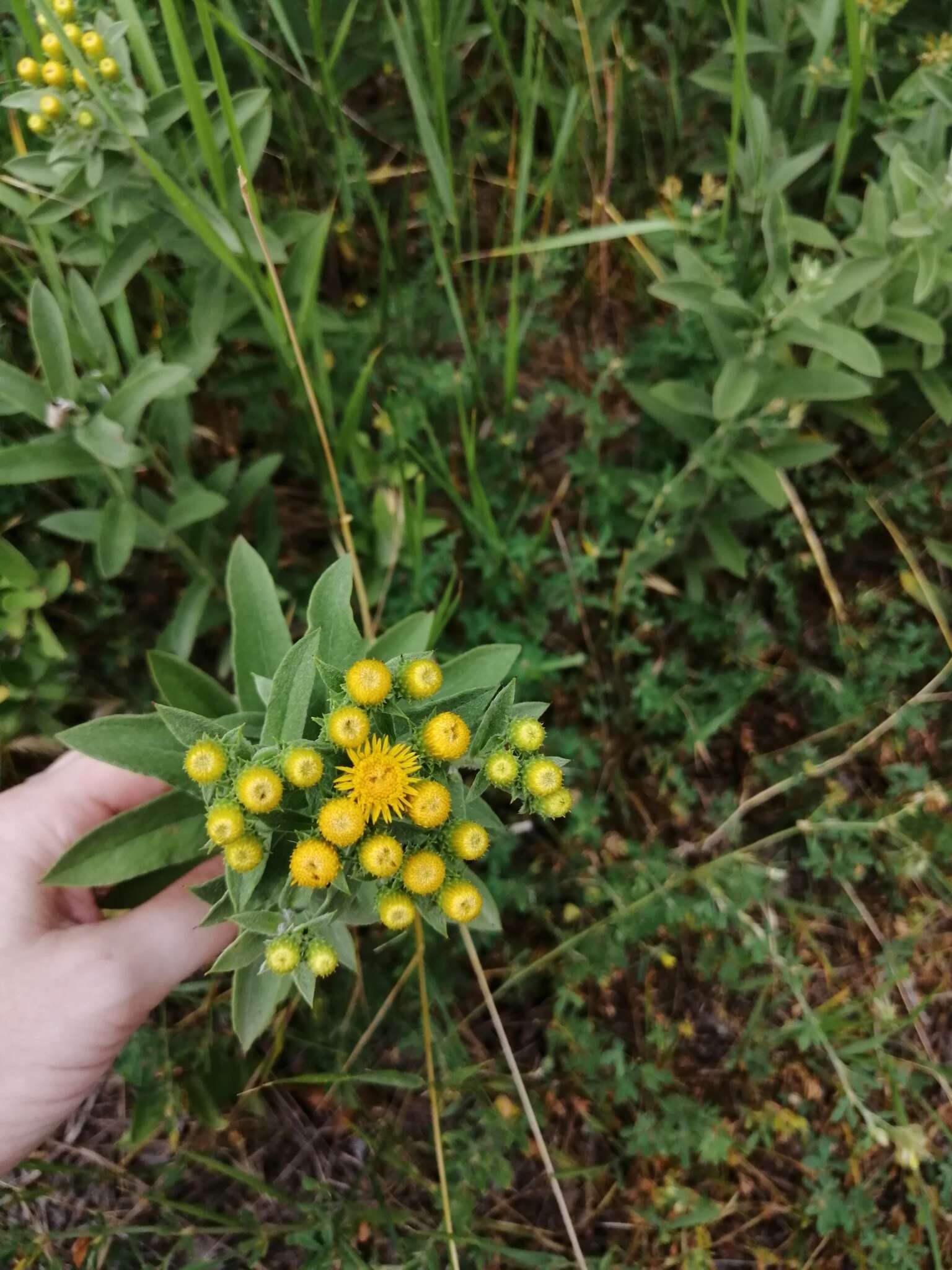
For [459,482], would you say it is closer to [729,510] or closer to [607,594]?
[607,594]

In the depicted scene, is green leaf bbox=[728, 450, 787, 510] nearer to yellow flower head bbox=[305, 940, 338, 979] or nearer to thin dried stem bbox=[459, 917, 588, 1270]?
thin dried stem bbox=[459, 917, 588, 1270]

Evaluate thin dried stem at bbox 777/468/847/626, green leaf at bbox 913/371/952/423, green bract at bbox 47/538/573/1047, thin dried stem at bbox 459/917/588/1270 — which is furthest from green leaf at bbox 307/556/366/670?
green leaf at bbox 913/371/952/423

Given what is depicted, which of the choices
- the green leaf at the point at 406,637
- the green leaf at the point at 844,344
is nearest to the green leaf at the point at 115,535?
the green leaf at the point at 406,637

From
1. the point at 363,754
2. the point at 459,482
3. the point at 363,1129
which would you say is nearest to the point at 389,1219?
the point at 363,1129

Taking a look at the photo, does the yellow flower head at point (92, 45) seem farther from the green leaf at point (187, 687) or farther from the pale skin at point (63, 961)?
the pale skin at point (63, 961)

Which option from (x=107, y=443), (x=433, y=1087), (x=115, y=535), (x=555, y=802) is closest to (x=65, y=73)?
(x=107, y=443)
